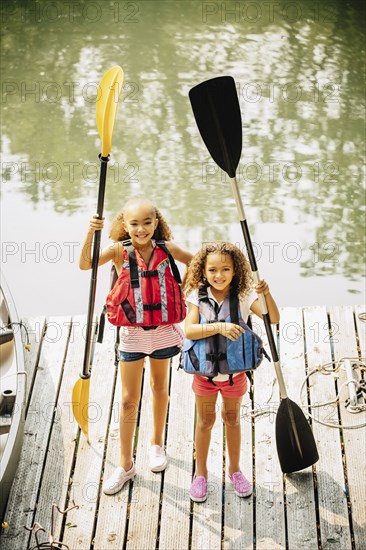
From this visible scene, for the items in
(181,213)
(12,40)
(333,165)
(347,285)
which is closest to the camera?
(347,285)

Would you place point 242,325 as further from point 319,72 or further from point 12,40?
point 12,40

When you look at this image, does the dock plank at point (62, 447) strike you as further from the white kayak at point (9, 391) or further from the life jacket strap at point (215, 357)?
the life jacket strap at point (215, 357)

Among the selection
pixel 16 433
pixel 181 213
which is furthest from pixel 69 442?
pixel 181 213

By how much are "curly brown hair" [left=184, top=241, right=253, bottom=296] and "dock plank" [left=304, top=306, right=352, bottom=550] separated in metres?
0.87

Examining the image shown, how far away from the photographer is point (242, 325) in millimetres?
3455

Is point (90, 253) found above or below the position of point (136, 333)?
above

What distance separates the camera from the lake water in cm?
589

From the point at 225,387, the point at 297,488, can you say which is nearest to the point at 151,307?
the point at 225,387

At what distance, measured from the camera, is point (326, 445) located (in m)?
3.99

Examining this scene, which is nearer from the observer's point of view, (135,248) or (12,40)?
(135,248)

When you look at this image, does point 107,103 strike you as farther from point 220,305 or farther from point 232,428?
point 232,428

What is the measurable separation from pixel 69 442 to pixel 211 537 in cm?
77

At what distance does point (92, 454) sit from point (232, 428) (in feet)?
2.19

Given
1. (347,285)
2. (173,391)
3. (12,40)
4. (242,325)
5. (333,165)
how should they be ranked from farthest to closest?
(12,40) < (333,165) < (347,285) < (173,391) < (242,325)
